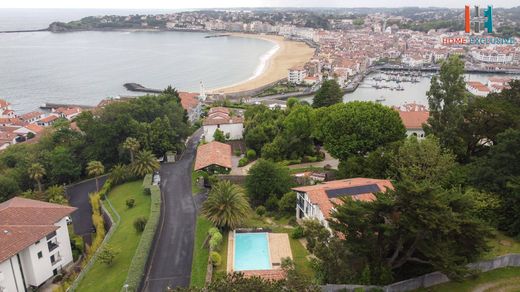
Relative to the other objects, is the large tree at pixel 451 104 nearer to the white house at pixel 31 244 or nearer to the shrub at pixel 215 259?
the shrub at pixel 215 259

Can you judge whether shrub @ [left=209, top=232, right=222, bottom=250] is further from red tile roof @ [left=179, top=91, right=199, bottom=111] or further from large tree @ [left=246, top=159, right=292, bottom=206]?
red tile roof @ [left=179, top=91, right=199, bottom=111]

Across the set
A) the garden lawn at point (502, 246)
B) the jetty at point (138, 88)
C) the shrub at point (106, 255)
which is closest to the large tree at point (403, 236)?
the garden lawn at point (502, 246)

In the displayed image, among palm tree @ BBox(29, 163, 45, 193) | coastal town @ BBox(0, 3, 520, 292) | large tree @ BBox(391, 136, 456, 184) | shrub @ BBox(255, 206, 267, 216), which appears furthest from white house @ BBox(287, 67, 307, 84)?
shrub @ BBox(255, 206, 267, 216)

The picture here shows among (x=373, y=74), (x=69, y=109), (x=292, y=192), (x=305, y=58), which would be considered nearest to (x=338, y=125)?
(x=292, y=192)

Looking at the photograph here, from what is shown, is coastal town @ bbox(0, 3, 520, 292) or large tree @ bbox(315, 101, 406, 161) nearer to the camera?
coastal town @ bbox(0, 3, 520, 292)

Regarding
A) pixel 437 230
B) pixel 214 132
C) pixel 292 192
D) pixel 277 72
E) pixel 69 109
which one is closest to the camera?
pixel 437 230

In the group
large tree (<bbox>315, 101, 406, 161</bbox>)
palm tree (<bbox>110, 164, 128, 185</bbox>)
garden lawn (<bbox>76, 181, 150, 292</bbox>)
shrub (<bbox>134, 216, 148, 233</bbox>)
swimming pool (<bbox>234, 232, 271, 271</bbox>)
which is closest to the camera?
swimming pool (<bbox>234, 232, 271, 271</bbox>)

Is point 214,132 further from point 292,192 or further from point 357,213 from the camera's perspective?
point 357,213
